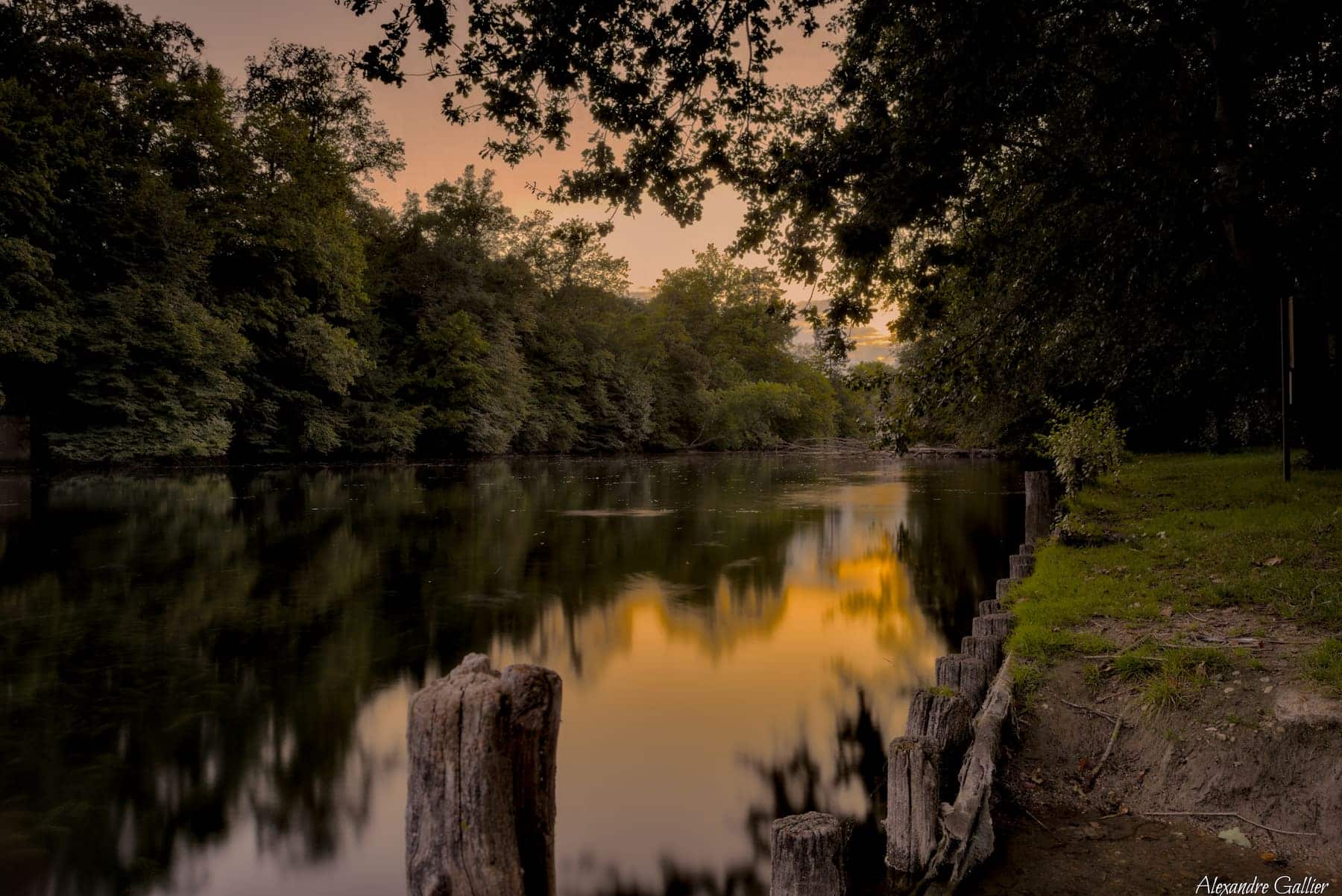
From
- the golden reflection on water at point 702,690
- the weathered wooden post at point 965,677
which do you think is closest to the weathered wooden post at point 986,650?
the weathered wooden post at point 965,677

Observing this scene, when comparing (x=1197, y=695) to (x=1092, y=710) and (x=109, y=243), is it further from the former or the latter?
(x=109, y=243)

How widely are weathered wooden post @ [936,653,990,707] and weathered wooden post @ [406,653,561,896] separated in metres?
4.03

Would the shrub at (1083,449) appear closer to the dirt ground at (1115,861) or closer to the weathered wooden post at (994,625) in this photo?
the weathered wooden post at (994,625)

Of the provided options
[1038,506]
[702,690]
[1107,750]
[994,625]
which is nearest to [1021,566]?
[1038,506]

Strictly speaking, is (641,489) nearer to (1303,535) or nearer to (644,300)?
(1303,535)

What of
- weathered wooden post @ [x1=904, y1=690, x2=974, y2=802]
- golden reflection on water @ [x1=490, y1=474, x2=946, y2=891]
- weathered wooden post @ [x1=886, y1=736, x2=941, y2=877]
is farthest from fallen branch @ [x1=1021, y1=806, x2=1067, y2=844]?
golden reflection on water @ [x1=490, y1=474, x2=946, y2=891]

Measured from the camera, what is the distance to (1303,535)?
28.7 feet

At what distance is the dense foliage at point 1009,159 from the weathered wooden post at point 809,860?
6.57 metres

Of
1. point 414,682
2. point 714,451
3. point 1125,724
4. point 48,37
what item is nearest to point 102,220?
point 48,37

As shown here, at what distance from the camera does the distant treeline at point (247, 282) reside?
1151 inches

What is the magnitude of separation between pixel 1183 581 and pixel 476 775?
7.70m

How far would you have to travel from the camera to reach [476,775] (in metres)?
2.25

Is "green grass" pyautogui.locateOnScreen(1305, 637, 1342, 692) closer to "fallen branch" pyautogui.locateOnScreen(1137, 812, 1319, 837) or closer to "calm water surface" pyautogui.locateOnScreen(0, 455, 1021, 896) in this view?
"fallen branch" pyautogui.locateOnScreen(1137, 812, 1319, 837)

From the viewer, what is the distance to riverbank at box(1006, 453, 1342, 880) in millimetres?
4168
